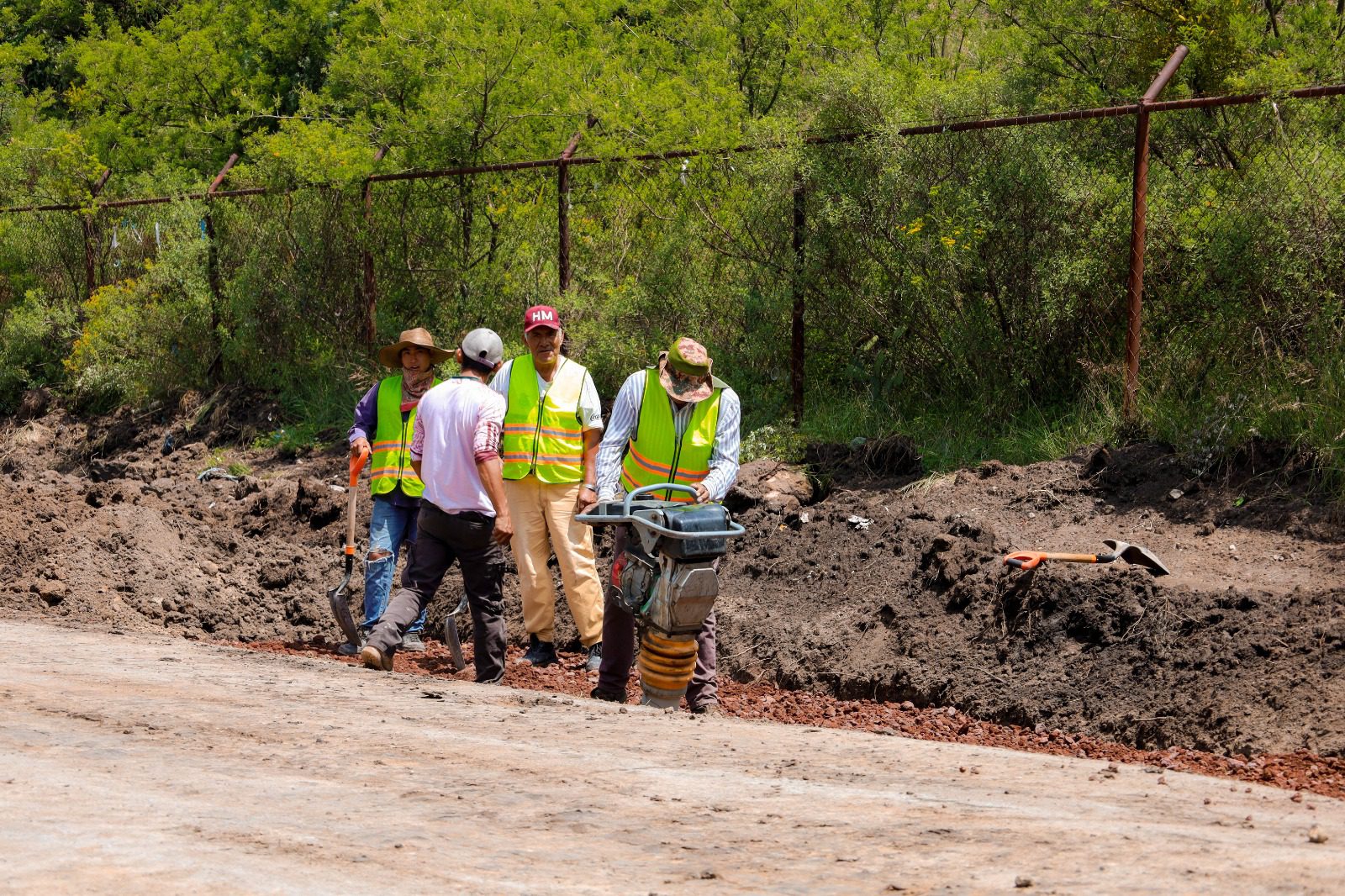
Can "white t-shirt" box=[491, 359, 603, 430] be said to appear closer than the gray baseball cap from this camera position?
No

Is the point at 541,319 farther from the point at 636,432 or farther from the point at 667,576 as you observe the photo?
the point at 667,576

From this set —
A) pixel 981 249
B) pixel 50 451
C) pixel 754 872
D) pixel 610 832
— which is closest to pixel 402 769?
pixel 610 832

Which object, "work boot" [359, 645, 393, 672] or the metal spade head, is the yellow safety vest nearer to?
"work boot" [359, 645, 393, 672]

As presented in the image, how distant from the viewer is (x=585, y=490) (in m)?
7.78

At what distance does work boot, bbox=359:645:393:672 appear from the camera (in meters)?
7.32

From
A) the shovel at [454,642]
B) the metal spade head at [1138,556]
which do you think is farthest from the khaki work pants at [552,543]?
the metal spade head at [1138,556]

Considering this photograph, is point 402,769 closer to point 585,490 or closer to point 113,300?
point 585,490

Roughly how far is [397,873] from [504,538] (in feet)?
11.8

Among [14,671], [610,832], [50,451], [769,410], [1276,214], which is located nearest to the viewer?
[610,832]

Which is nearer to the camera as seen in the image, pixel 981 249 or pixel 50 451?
pixel 981 249

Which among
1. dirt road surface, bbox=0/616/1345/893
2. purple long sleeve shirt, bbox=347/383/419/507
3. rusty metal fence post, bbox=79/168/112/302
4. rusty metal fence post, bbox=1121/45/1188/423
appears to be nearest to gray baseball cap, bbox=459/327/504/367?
purple long sleeve shirt, bbox=347/383/419/507

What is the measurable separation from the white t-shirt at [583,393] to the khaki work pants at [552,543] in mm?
378

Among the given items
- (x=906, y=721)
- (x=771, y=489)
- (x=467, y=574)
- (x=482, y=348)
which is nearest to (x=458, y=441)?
(x=482, y=348)

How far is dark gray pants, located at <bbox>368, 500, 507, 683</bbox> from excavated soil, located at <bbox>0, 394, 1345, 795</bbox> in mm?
568
